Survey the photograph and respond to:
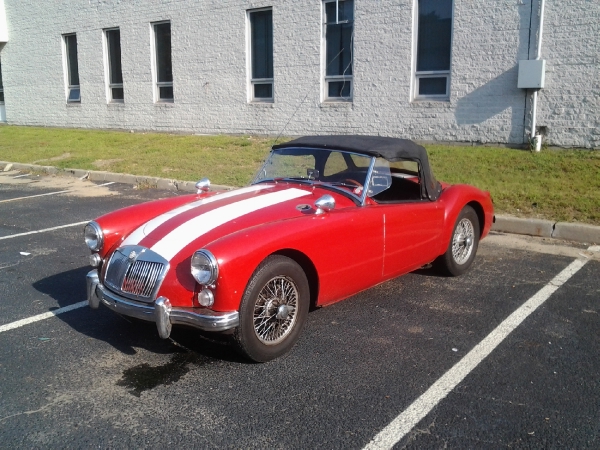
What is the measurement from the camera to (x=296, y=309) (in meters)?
4.10

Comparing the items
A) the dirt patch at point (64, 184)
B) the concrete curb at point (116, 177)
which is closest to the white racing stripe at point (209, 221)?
the concrete curb at point (116, 177)

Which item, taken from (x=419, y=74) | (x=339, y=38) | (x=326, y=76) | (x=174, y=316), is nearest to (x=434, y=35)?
(x=419, y=74)

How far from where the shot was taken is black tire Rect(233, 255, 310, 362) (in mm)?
3783

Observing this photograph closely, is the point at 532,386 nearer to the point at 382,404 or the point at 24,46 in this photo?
the point at 382,404

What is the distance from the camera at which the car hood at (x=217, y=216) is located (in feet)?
13.4

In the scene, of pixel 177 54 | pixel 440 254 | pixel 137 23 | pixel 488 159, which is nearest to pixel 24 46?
pixel 137 23

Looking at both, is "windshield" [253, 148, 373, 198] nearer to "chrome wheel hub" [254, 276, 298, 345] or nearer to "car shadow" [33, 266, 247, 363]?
"chrome wheel hub" [254, 276, 298, 345]

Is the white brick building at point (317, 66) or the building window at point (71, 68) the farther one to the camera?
the building window at point (71, 68)

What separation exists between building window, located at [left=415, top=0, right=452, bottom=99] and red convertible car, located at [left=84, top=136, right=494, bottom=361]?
24.4 feet

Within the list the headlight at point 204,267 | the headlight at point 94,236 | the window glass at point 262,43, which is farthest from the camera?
the window glass at point 262,43

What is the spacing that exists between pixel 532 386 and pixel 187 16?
15526mm

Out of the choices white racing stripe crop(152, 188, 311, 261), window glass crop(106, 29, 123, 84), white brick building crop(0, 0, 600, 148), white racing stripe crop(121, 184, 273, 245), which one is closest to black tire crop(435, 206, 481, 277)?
white racing stripe crop(152, 188, 311, 261)

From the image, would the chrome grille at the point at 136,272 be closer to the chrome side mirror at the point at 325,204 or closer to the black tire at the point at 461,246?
the chrome side mirror at the point at 325,204

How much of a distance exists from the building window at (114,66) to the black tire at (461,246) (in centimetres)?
1571
